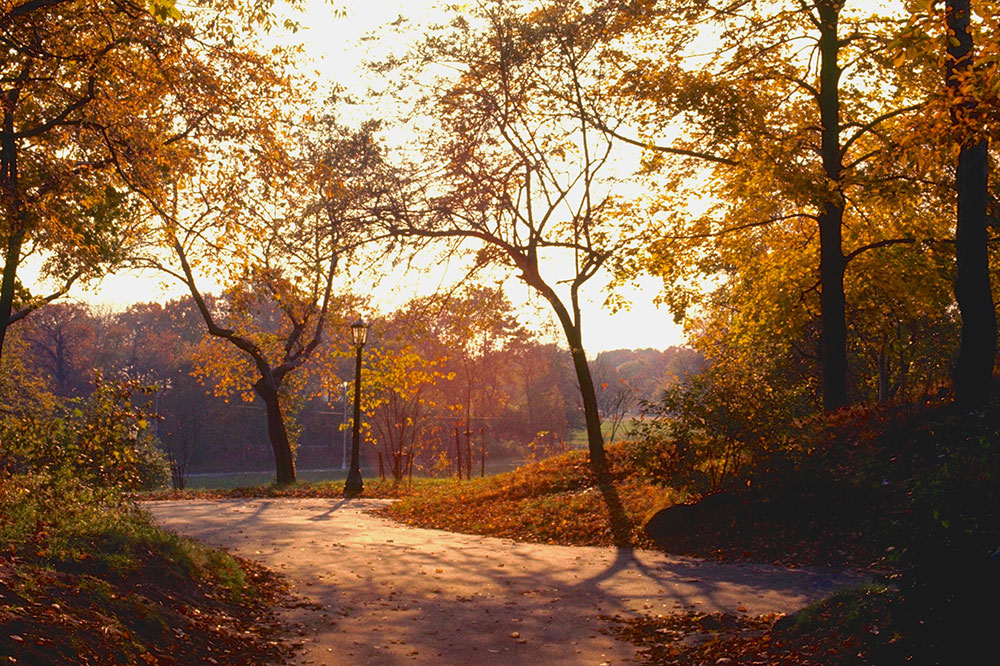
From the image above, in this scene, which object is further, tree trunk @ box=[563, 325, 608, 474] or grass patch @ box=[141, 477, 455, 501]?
grass patch @ box=[141, 477, 455, 501]

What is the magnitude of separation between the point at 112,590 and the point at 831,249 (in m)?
14.6

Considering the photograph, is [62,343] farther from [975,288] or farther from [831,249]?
[975,288]

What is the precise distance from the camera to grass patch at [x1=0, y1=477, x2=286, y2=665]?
5406mm

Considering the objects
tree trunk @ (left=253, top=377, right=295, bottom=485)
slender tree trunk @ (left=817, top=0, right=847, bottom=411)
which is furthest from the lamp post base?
slender tree trunk @ (left=817, top=0, right=847, bottom=411)

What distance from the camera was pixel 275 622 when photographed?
7.85 meters

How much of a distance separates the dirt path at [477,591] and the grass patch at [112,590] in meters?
0.58

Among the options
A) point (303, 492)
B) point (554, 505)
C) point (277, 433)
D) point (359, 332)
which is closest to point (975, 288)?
point (554, 505)

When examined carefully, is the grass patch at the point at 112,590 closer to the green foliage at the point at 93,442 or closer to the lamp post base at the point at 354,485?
the green foliage at the point at 93,442

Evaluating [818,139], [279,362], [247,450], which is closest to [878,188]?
[818,139]

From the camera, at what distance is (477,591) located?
9562 mm

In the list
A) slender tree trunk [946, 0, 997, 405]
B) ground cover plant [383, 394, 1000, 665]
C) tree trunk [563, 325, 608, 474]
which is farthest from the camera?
tree trunk [563, 325, 608, 474]

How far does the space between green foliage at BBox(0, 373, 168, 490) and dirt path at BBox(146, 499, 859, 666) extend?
1.98m

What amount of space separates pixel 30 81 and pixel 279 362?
20.2m

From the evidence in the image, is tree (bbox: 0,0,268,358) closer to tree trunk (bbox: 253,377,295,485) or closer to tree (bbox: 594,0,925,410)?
tree (bbox: 594,0,925,410)
